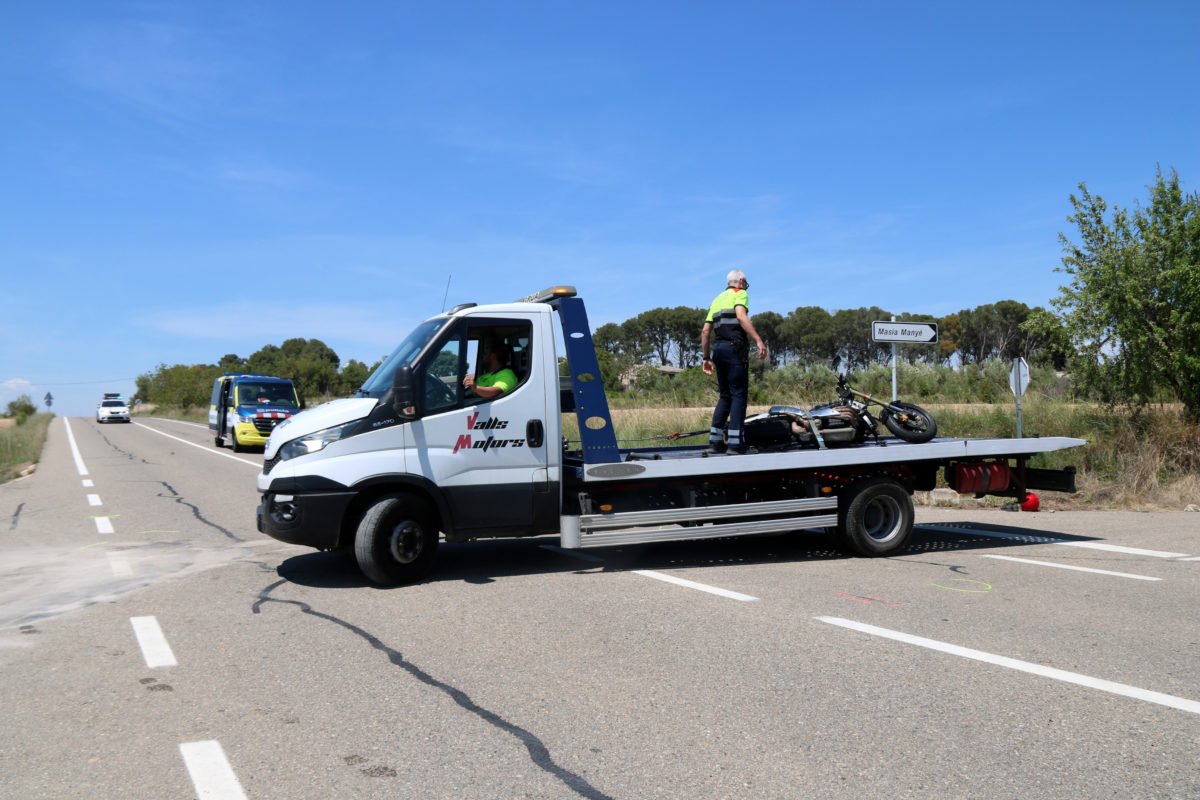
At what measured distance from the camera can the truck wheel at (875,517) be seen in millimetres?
8375

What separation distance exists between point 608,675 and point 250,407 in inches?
943

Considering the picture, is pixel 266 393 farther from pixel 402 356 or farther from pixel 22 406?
pixel 22 406

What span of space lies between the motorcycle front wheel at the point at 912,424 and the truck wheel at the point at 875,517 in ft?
2.76

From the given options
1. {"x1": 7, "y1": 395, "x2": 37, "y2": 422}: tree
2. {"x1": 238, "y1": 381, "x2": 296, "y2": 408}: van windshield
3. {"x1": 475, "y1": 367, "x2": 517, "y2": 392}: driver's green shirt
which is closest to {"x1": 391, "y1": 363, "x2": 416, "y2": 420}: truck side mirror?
{"x1": 475, "y1": 367, "x2": 517, "y2": 392}: driver's green shirt

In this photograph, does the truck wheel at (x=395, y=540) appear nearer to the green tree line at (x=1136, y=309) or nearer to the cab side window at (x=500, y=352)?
the cab side window at (x=500, y=352)

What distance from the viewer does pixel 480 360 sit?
7496mm

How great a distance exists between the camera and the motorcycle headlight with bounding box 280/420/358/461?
6891 millimetres

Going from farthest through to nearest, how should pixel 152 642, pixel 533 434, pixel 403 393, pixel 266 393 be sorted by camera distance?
pixel 266 393, pixel 533 434, pixel 403 393, pixel 152 642

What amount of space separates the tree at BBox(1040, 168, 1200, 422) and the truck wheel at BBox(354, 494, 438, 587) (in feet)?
40.2

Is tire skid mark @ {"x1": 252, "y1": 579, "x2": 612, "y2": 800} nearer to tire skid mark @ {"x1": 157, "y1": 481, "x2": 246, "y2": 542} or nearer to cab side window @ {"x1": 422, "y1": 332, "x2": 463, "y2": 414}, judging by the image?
cab side window @ {"x1": 422, "y1": 332, "x2": 463, "y2": 414}

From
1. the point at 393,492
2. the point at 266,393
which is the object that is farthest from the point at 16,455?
the point at 393,492

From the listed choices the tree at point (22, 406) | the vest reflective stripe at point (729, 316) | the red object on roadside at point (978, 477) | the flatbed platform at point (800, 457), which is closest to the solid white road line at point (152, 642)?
the flatbed platform at point (800, 457)

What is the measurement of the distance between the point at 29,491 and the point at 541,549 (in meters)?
11.7

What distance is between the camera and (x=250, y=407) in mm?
26266
